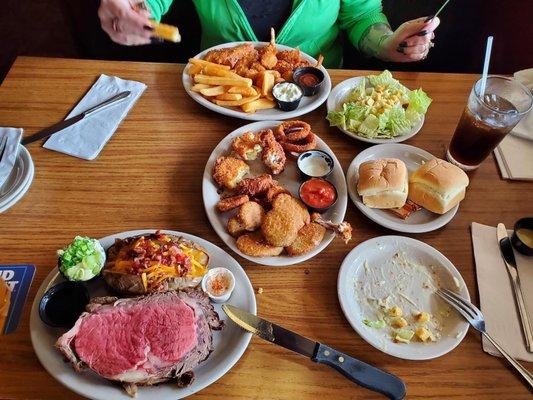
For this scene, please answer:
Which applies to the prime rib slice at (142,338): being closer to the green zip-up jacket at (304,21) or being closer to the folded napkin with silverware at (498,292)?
the folded napkin with silverware at (498,292)

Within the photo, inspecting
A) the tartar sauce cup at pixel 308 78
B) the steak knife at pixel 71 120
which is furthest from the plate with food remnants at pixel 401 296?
the steak knife at pixel 71 120

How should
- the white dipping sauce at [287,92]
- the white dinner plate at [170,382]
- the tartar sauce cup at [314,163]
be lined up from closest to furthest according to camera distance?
the white dinner plate at [170,382], the tartar sauce cup at [314,163], the white dipping sauce at [287,92]

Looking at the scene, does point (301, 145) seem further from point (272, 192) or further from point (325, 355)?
point (325, 355)

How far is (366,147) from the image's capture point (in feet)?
6.46

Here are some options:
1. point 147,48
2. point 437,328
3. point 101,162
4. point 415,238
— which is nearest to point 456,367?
point 437,328

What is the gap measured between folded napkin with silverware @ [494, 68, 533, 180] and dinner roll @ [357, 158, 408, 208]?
0.52 m

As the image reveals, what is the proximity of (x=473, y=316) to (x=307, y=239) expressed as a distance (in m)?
0.58

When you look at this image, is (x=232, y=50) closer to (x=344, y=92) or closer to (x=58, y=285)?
(x=344, y=92)

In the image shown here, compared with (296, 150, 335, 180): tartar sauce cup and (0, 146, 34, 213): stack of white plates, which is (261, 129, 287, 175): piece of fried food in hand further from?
(0, 146, 34, 213): stack of white plates

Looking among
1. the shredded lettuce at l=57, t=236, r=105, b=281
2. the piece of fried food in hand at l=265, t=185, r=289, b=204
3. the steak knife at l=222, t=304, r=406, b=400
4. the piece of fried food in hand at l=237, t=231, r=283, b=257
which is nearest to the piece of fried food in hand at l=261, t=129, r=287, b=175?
the piece of fried food in hand at l=265, t=185, r=289, b=204

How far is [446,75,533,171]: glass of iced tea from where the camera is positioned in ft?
5.57

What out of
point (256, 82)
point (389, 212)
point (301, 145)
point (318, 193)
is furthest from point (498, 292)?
point (256, 82)

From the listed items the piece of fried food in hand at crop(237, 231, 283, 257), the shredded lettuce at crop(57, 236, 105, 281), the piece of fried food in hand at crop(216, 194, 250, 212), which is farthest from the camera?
the piece of fried food in hand at crop(216, 194, 250, 212)

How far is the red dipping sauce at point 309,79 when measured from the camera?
2113 millimetres
